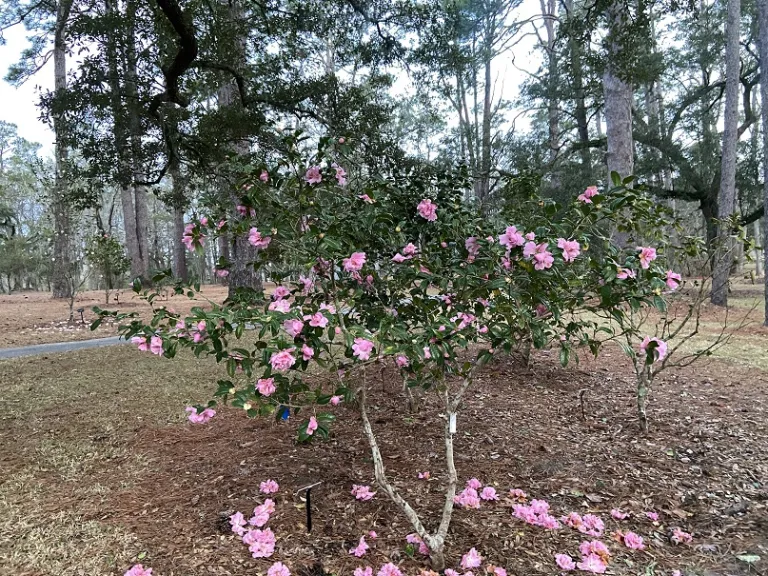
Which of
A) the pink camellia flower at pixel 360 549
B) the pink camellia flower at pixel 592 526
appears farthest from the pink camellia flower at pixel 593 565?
the pink camellia flower at pixel 360 549

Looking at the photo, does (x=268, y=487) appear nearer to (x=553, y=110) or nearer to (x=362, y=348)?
(x=362, y=348)

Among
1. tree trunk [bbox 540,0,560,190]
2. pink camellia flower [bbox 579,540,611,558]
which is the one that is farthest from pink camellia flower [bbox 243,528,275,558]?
tree trunk [bbox 540,0,560,190]

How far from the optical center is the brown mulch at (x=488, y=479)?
164 cm

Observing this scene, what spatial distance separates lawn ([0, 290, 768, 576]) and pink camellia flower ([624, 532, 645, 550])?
0.04 metres

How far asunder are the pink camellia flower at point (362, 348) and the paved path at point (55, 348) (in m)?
4.70

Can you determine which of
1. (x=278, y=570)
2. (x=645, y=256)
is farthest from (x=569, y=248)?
(x=278, y=570)

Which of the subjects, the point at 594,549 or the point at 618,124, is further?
the point at 618,124

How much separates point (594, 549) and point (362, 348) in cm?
111

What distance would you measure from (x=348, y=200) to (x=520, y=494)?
1.45 meters

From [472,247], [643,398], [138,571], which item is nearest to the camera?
[138,571]

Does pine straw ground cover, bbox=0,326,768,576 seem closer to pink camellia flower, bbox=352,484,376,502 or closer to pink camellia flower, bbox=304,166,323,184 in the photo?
pink camellia flower, bbox=352,484,376,502

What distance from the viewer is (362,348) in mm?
1356

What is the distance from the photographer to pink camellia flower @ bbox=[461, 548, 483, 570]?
4.97 feet

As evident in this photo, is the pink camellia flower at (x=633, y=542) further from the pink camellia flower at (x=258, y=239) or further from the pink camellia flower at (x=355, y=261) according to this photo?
the pink camellia flower at (x=258, y=239)
